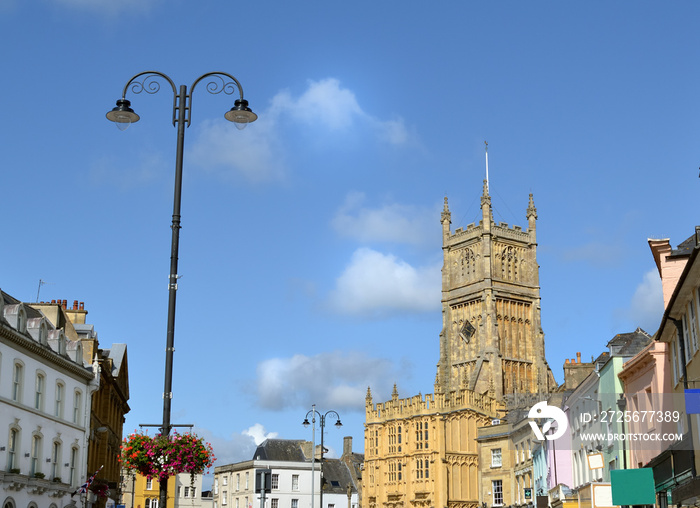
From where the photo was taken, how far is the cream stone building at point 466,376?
3460 inches

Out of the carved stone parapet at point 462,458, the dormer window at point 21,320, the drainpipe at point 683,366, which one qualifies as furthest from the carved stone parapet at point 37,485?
the carved stone parapet at point 462,458

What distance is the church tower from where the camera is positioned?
328 ft

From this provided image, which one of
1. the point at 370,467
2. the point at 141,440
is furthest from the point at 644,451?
→ the point at 370,467

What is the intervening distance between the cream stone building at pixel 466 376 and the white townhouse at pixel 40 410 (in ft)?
164

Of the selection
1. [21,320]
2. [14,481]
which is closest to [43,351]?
[21,320]

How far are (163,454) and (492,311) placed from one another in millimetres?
84511

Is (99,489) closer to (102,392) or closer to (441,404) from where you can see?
(102,392)

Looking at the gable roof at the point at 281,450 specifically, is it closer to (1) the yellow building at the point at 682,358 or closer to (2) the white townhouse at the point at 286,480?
(2) the white townhouse at the point at 286,480

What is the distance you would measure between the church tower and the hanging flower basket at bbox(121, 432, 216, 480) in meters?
78.8

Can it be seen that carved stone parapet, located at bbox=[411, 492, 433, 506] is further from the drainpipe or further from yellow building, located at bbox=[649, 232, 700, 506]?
the drainpipe

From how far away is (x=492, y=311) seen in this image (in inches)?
3999

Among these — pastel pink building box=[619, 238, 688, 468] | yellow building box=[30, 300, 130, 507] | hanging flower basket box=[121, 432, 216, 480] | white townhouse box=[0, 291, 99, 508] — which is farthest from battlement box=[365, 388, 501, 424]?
hanging flower basket box=[121, 432, 216, 480]

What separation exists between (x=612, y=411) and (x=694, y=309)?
13.2m

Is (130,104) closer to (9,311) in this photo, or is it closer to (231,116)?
(231,116)
